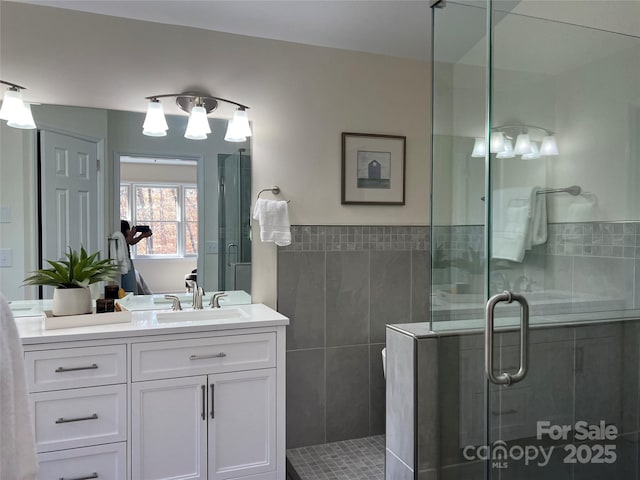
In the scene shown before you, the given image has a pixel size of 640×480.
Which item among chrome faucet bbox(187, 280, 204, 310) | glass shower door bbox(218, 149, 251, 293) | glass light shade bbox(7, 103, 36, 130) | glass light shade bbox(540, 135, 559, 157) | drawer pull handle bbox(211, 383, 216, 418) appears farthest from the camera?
glass shower door bbox(218, 149, 251, 293)

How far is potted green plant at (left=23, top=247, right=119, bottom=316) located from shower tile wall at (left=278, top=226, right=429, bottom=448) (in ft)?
3.16

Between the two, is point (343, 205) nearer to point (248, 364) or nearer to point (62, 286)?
point (248, 364)

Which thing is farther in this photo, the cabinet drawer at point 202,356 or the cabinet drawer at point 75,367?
the cabinet drawer at point 202,356

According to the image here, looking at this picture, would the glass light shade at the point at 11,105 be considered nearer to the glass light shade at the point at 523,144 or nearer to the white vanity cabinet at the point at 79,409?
the white vanity cabinet at the point at 79,409

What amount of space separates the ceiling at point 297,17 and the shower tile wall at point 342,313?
109 centimetres

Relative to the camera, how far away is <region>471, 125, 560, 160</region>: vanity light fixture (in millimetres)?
1309

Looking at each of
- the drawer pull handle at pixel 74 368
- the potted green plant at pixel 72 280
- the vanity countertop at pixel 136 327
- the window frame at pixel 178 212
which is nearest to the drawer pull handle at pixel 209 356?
the vanity countertop at pixel 136 327

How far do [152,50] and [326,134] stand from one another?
103 centimetres

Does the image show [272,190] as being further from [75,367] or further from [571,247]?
[571,247]

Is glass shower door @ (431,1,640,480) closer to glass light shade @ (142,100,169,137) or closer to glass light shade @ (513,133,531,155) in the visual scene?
glass light shade @ (513,133,531,155)

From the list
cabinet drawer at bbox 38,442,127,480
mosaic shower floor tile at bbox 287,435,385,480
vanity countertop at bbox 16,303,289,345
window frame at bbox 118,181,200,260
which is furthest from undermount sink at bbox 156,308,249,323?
mosaic shower floor tile at bbox 287,435,385,480

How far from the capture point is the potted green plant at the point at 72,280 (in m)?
2.01

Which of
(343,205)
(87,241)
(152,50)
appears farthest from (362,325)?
(152,50)

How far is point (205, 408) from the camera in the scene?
2.05 meters
